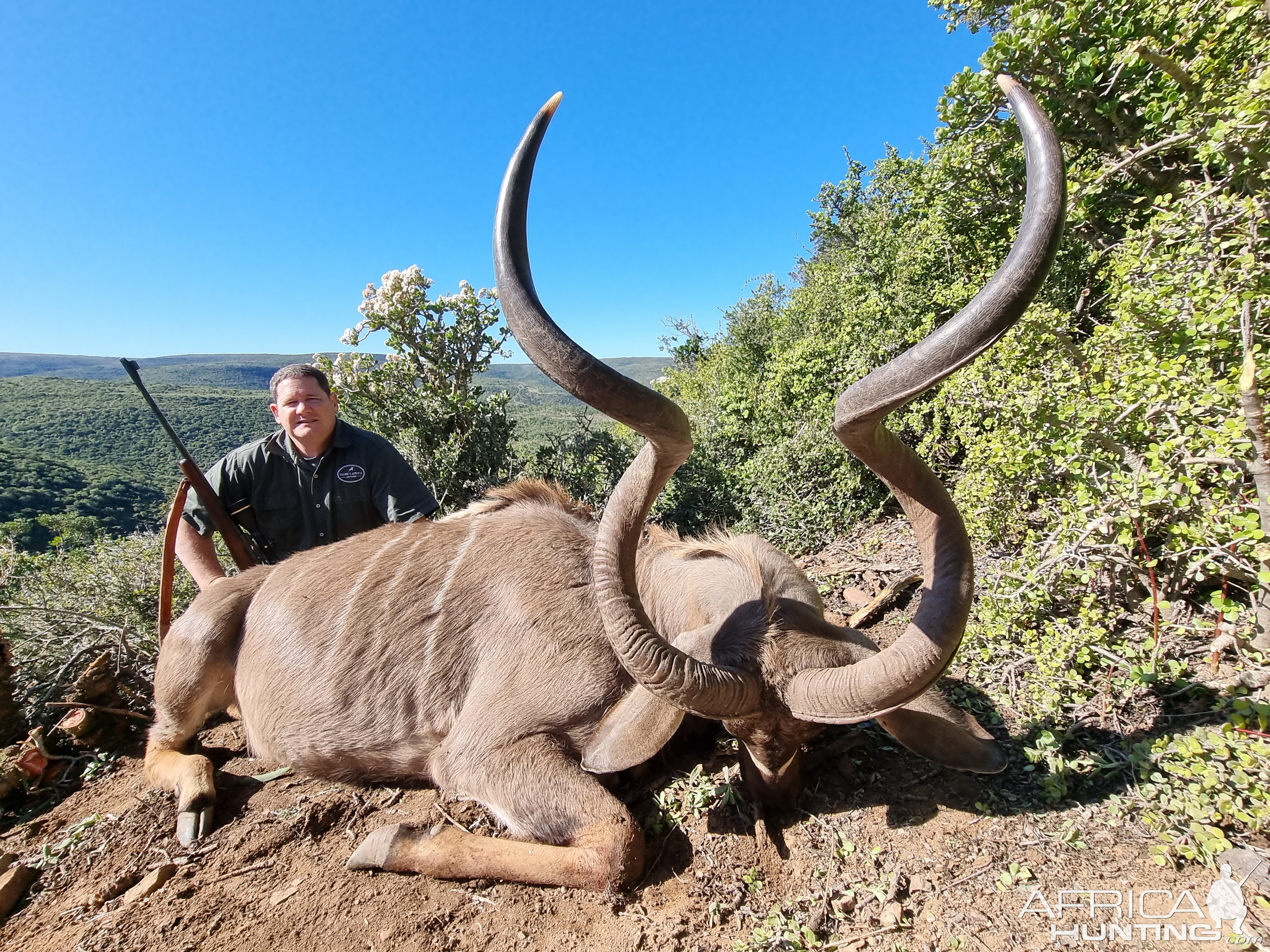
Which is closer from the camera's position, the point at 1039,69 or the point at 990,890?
the point at 990,890

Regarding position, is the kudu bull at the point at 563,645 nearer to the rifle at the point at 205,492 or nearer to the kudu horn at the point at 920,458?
the kudu horn at the point at 920,458

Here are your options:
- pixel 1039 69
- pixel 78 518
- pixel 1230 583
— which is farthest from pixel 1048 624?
pixel 78 518

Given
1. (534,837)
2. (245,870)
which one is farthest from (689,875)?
(245,870)

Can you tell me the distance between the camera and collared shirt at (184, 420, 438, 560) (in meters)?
4.89

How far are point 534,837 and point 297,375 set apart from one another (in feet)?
12.7

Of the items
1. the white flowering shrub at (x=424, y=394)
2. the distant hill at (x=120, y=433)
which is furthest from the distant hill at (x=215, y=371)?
the white flowering shrub at (x=424, y=394)

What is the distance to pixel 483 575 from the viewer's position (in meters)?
3.45

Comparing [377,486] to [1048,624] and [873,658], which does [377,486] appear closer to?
[873,658]

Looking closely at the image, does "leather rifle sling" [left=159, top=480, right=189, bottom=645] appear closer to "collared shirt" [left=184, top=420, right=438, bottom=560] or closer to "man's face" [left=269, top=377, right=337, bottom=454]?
"collared shirt" [left=184, top=420, right=438, bottom=560]

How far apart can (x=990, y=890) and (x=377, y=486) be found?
4.78 m

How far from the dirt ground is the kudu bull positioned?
15cm

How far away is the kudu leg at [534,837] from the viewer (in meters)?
2.56

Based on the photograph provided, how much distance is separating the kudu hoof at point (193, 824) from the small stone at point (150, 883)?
0.18 metres

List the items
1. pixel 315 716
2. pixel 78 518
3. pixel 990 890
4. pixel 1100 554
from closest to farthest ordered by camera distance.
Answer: pixel 990 890, pixel 1100 554, pixel 315 716, pixel 78 518
